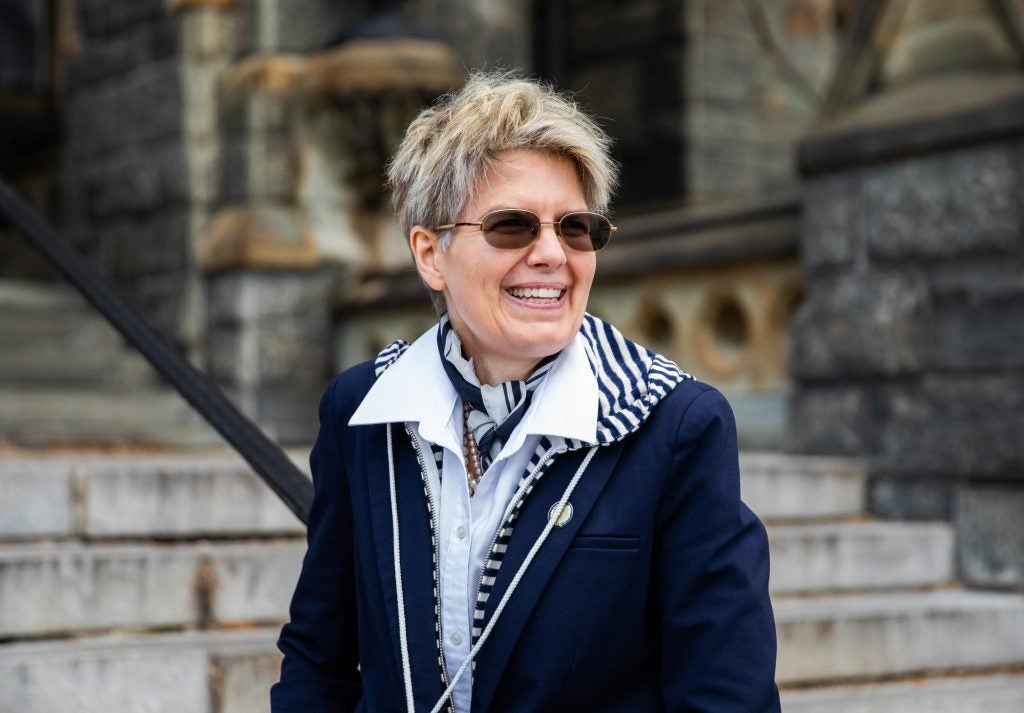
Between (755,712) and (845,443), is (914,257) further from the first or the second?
(755,712)

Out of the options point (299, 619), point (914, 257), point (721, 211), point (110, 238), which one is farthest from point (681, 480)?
point (110, 238)

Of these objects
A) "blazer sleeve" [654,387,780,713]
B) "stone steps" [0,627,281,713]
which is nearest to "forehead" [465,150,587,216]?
"blazer sleeve" [654,387,780,713]

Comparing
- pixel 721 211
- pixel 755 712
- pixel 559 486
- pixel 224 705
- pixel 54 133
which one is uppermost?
pixel 54 133

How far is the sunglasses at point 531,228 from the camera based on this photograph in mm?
1976

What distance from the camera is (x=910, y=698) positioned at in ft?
12.7

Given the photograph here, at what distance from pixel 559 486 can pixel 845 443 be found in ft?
12.0

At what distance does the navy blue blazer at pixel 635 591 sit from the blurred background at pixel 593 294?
3.19 feet

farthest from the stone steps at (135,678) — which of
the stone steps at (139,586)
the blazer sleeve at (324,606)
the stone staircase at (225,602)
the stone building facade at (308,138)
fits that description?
the stone building facade at (308,138)

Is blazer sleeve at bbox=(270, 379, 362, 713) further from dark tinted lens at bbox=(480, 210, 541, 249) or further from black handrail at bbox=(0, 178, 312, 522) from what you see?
black handrail at bbox=(0, 178, 312, 522)

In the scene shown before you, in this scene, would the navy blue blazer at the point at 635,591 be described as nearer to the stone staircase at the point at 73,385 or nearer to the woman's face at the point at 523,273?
the woman's face at the point at 523,273

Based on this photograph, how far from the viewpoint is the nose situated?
1.99 meters

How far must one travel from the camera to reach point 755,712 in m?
1.83

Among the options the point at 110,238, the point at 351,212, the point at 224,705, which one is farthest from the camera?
the point at 110,238

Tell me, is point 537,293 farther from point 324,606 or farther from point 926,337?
point 926,337
